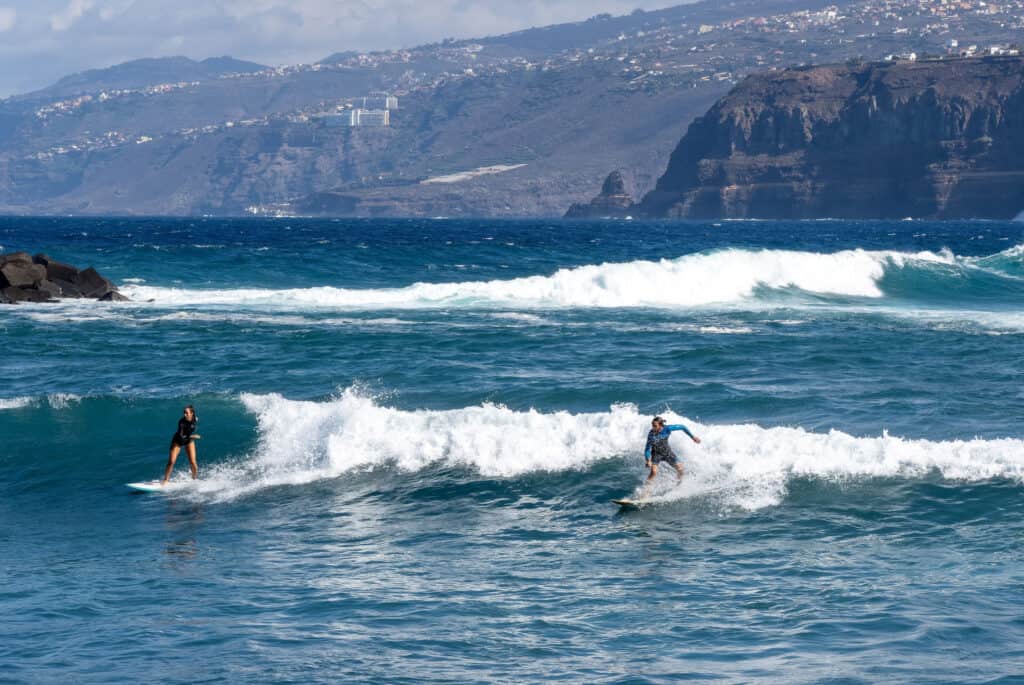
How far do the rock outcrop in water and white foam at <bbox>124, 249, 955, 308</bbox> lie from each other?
1.59 metres

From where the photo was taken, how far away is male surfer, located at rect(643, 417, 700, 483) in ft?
Result: 58.9

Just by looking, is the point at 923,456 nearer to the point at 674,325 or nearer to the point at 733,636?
the point at 733,636

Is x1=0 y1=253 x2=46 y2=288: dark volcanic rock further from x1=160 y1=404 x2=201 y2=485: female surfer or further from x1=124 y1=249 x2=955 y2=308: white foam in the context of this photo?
x1=160 y1=404 x2=201 y2=485: female surfer

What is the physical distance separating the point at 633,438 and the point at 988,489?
5228 millimetres

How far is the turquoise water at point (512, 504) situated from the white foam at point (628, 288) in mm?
7997

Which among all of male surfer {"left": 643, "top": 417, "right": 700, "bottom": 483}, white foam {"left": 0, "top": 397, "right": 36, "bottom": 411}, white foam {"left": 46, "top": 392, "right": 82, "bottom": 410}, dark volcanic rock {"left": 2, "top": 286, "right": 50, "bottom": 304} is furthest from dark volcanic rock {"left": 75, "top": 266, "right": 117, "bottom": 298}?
male surfer {"left": 643, "top": 417, "right": 700, "bottom": 483}

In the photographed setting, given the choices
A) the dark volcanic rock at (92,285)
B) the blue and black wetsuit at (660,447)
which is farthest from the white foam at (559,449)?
the dark volcanic rock at (92,285)

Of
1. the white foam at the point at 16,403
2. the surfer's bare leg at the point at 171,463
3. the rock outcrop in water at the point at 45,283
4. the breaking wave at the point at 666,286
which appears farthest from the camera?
the breaking wave at the point at 666,286

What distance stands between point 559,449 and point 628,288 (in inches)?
1060

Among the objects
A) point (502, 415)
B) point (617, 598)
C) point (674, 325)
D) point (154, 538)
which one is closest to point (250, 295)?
point (674, 325)

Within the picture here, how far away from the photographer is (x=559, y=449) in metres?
19.8

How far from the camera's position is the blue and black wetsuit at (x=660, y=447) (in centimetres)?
1798

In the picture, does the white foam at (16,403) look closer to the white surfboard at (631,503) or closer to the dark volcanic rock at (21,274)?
the white surfboard at (631,503)

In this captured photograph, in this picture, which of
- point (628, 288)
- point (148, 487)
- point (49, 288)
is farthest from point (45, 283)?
point (148, 487)
